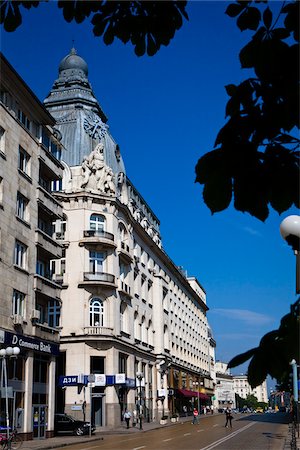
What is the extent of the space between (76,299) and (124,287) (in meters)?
6.18

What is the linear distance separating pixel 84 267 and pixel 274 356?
1816 inches

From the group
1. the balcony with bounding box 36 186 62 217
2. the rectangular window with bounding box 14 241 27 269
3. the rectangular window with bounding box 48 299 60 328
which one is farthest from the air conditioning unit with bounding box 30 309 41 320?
the rectangular window with bounding box 48 299 60 328

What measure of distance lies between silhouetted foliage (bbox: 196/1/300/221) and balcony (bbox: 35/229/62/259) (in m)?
31.8

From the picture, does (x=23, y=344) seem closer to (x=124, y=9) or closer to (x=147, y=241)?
(x=124, y=9)

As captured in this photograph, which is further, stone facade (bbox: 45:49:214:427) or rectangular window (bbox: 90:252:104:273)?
rectangular window (bbox: 90:252:104:273)

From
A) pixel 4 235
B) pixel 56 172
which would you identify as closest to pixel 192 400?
pixel 56 172

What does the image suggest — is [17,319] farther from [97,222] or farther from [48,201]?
[97,222]

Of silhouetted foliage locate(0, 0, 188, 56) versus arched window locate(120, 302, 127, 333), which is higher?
arched window locate(120, 302, 127, 333)

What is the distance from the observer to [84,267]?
1927 inches

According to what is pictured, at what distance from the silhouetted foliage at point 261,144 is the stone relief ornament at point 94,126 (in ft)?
167

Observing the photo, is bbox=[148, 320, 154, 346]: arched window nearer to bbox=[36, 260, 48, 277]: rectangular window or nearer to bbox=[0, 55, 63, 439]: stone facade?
bbox=[0, 55, 63, 439]: stone facade

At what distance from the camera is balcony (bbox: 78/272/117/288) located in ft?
158

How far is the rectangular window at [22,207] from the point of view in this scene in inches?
1293

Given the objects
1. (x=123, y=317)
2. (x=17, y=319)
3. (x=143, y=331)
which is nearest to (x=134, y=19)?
(x=17, y=319)
